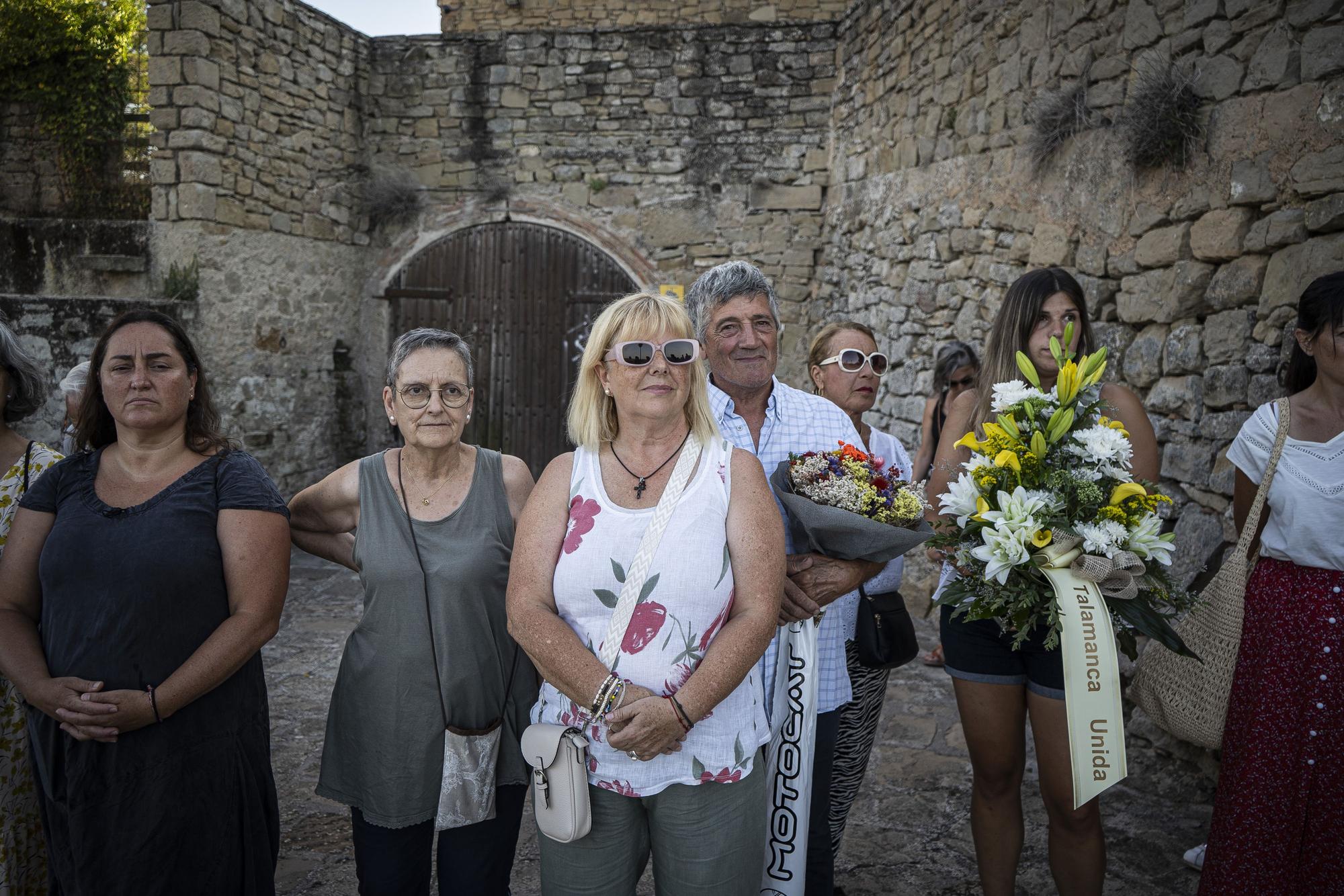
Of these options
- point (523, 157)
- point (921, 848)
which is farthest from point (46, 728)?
point (523, 157)

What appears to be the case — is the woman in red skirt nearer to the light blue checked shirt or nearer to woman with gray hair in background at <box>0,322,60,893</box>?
the light blue checked shirt

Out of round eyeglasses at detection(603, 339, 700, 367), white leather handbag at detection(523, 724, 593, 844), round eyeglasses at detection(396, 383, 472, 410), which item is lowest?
white leather handbag at detection(523, 724, 593, 844)

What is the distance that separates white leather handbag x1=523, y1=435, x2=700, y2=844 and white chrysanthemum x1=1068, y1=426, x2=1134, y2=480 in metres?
1.13

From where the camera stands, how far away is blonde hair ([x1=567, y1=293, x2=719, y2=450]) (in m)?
2.02

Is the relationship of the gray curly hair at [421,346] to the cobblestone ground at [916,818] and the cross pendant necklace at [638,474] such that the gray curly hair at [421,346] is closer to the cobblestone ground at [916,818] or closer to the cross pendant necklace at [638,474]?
the cross pendant necklace at [638,474]

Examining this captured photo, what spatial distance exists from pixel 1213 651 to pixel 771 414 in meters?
1.46

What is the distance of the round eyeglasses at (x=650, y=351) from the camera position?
1979 mm

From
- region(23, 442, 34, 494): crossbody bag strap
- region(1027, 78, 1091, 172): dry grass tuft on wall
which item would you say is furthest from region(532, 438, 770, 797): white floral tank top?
region(1027, 78, 1091, 172): dry grass tuft on wall

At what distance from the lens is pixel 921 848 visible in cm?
317

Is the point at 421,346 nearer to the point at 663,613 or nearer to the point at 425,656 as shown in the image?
the point at 425,656

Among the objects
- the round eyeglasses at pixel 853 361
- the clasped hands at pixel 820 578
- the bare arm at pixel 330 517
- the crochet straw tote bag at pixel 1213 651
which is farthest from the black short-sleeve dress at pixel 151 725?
the crochet straw tote bag at pixel 1213 651

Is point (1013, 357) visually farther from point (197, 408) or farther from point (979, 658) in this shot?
point (197, 408)

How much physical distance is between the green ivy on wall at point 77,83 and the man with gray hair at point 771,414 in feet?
28.2

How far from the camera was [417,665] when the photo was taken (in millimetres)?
2131
